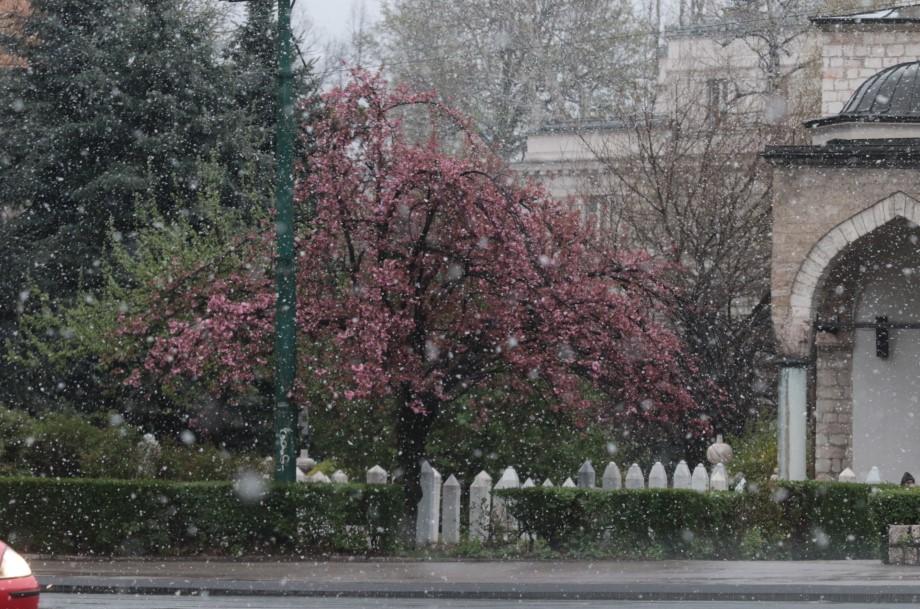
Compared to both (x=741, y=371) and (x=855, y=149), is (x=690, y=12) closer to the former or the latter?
(x=741, y=371)

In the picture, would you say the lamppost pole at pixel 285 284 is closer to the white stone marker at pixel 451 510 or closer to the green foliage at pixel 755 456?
the white stone marker at pixel 451 510

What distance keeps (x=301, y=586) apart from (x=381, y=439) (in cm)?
1194

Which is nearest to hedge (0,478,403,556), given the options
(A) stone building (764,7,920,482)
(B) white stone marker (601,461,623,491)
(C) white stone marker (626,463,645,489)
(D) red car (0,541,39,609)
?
(B) white stone marker (601,461,623,491)

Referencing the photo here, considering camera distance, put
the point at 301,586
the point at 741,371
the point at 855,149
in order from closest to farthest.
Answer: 1. the point at 301,586
2. the point at 855,149
3. the point at 741,371

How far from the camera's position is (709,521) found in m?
22.1

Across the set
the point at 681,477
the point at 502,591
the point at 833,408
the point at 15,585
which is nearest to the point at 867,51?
the point at 833,408

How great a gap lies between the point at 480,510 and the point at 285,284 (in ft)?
14.5

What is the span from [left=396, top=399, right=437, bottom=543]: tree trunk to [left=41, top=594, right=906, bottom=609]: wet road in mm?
6460

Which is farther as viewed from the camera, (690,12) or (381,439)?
(690,12)

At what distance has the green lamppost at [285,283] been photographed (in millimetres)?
20719

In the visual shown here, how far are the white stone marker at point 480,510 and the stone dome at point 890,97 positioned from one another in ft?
34.2

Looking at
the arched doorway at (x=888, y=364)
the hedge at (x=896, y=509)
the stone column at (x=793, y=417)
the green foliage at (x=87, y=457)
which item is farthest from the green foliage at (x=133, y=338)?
the arched doorway at (x=888, y=364)

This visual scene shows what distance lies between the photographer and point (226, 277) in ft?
77.5

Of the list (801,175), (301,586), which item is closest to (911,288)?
(801,175)
